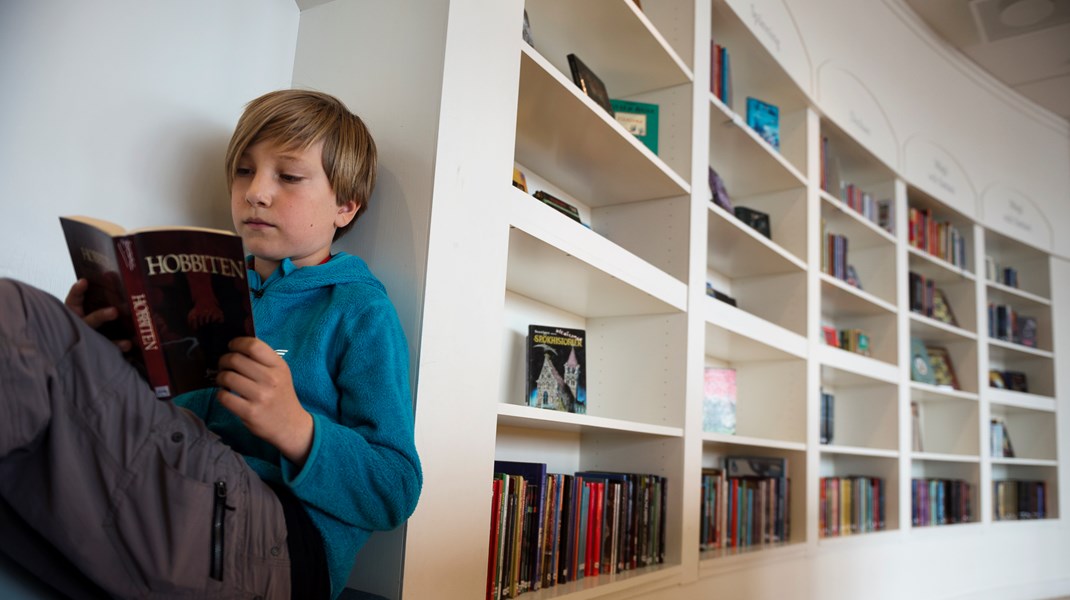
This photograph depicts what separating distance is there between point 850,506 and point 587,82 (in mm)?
2257

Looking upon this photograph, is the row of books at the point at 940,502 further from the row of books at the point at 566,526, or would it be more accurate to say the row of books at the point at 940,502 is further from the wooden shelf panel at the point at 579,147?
the wooden shelf panel at the point at 579,147

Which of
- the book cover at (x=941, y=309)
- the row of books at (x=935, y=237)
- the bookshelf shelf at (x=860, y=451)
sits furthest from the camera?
the book cover at (x=941, y=309)

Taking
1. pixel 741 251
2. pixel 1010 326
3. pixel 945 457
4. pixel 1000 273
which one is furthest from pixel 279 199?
pixel 1000 273

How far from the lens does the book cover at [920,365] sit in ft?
12.3

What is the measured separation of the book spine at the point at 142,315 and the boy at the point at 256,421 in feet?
0.10

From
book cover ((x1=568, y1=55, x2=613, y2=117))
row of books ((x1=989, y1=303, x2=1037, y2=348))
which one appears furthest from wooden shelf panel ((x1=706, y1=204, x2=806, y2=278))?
Answer: row of books ((x1=989, y1=303, x2=1037, y2=348))

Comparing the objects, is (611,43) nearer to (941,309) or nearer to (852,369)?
(852,369)

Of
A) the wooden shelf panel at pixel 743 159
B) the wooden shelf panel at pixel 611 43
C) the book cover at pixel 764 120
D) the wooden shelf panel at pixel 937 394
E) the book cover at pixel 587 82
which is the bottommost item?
the wooden shelf panel at pixel 937 394

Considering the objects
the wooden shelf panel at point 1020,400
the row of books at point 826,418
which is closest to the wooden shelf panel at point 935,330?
the wooden shelf panel at point 1020,400

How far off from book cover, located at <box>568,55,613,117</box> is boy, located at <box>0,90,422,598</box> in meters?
0.80

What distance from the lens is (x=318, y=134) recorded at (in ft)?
3.96

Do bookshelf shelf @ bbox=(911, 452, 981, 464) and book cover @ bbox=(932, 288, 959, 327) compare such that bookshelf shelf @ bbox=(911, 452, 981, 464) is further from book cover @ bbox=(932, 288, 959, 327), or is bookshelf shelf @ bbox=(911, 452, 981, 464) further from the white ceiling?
the white ceiling

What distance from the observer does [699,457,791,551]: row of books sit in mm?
2406

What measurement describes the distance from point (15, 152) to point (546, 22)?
1.37m
